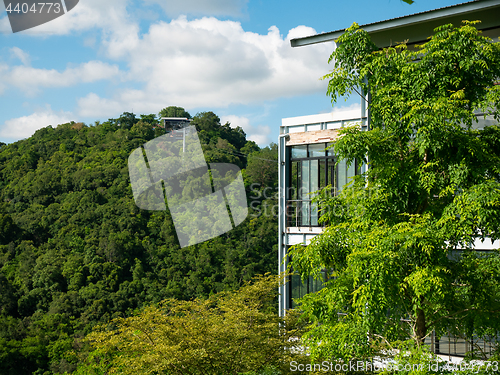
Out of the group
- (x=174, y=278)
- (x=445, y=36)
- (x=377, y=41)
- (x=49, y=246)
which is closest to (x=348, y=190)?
(x=445, y=36)

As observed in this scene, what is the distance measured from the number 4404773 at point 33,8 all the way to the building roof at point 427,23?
218 inches

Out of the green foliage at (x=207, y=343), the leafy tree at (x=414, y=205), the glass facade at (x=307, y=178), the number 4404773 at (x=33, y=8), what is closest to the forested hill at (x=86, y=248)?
the green foliage at (x=207, y=343)

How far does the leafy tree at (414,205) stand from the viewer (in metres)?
4.88

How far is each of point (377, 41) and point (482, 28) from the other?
6.98ft

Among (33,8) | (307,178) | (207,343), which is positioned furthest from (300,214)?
(33,8)

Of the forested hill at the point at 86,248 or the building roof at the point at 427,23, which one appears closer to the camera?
the building roof at the point at 427,23

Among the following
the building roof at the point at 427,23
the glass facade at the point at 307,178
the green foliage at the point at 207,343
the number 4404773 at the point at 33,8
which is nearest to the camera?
the number 4404773 at the point at 33,8

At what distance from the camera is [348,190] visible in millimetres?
6273

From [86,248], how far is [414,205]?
4603 centimetres

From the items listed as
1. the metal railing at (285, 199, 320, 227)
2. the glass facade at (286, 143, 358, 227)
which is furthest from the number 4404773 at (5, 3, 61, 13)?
the metal railing at (285, 199, 320, 227)

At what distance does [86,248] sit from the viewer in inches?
1833

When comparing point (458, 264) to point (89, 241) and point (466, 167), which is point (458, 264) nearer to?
point (466, 167)

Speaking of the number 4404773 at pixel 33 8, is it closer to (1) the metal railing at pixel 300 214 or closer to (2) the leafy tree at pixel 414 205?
(2) the leafy tree at pixel 414 205

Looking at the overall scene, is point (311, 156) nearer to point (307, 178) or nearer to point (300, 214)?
point (307, 178)
